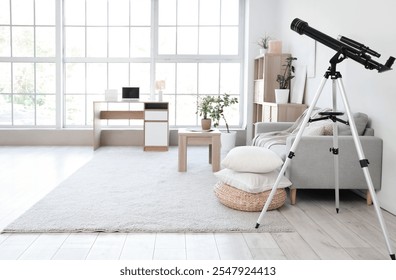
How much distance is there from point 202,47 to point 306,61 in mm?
2648

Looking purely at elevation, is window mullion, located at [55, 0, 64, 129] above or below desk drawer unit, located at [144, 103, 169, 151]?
above

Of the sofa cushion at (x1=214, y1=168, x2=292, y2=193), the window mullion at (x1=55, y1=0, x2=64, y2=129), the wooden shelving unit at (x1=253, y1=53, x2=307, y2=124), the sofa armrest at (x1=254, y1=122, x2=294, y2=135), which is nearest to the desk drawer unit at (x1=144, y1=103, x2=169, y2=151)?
the wooden shelving unit at (x1=253, y1=53, x2=307, y2=124)

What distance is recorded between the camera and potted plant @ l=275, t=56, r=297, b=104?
24.7 ft

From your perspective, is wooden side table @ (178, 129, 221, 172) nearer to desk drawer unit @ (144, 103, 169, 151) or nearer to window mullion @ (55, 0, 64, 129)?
desk drawer unit @ (144, 103, 169, 151)

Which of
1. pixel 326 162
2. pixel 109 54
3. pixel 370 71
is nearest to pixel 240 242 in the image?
pixel 326 162

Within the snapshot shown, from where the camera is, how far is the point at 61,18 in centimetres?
905

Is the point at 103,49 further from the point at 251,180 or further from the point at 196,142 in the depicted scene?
the point at 251,180

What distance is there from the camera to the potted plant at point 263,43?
330 inches

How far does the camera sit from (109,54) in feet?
30.4

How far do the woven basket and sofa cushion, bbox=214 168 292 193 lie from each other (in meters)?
0.04

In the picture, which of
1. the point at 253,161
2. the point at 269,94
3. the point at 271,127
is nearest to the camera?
the point at 253,161

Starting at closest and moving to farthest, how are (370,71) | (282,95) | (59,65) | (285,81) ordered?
(370,71) < (282,95) < (285,81) < (59,65)

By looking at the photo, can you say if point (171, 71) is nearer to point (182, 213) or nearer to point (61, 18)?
point (61, 18)

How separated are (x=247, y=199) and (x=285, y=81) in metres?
3.84
